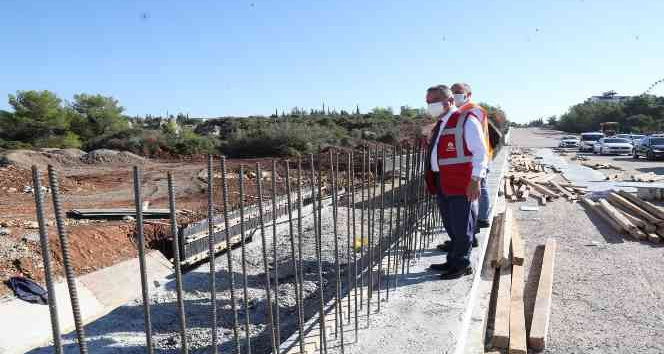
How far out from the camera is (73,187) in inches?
514

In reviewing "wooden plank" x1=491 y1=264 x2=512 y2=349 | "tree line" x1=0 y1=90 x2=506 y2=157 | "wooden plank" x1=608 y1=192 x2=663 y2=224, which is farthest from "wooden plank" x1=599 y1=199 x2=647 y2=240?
"tree line" x1=0 y1=90 x2=506 y2=157

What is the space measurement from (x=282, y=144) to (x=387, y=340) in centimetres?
1813

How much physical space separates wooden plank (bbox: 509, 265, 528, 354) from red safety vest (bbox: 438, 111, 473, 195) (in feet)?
3.49

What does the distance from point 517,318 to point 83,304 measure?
14.7 ft

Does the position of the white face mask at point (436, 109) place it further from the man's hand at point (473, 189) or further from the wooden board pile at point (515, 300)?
the wooden board pile at point (515, 300)

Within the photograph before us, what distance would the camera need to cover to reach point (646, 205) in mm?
8398

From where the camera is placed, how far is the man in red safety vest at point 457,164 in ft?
12.8

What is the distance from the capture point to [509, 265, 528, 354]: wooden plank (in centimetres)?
338

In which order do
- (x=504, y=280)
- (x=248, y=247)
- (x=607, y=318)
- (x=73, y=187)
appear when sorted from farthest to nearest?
(x=73, y=187) < (x=248, y=247) < (x=504, y=280) < (x=607, y=318)

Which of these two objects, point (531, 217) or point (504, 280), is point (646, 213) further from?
point (504, 280)

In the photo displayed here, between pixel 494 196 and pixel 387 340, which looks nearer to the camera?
pixel 387 340

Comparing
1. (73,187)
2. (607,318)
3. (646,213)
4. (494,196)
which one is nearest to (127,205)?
(73,187)

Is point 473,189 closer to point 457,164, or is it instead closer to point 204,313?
point 457,164

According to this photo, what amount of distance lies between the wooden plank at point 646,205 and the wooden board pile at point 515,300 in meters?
2.88
